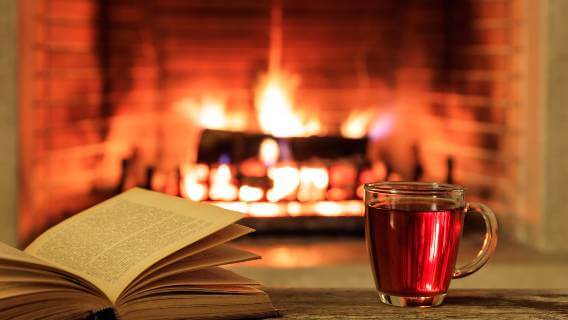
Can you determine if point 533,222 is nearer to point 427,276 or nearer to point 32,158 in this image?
point 32,158

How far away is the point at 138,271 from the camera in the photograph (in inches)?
→ 29.6

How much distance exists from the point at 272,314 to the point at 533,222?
1414 mm

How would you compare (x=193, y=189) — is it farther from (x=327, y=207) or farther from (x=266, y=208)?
(x=327, y=207)

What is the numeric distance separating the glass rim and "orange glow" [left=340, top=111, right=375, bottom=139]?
5.50 ft

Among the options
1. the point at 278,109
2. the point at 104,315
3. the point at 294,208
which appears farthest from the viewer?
the point at 278,109

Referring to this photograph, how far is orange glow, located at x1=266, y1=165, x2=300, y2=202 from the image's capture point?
222 cm

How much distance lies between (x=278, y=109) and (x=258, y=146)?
0.80ft

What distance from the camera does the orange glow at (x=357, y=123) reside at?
8.25 feet

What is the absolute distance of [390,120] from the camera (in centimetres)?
252

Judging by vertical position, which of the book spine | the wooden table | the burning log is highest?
the burning log

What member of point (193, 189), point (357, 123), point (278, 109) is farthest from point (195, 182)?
point (357, 123)

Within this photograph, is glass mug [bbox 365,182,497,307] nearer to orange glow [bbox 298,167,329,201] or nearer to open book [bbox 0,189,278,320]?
open book [bbox 0,189,278,320]

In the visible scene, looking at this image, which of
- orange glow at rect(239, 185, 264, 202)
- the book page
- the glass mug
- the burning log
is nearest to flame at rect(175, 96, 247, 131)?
the burning log

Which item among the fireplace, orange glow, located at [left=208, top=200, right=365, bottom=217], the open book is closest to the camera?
the open book
